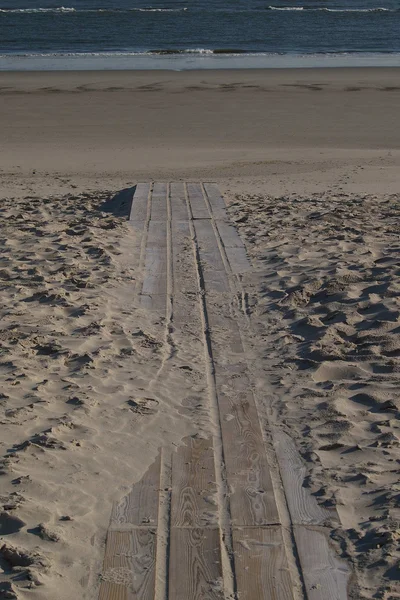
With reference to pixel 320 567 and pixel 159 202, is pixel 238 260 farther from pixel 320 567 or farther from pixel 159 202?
pixel 320 567

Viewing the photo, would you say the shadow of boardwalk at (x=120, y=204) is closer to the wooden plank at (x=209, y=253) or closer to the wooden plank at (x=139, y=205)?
the wooden plank at (x=139, y=205)

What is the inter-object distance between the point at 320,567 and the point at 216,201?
6599mm

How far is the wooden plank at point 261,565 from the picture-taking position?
9.93 ft

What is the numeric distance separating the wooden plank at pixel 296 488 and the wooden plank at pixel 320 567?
9cm

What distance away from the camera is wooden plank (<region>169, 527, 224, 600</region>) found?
304 cm

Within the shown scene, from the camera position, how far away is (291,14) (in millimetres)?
45250

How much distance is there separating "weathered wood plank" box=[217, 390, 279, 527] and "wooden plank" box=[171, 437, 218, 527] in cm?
9

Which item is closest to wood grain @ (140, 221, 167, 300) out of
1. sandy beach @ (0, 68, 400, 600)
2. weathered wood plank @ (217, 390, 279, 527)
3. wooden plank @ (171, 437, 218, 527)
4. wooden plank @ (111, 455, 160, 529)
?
sandy beach @ (0, 68, 400, 600)

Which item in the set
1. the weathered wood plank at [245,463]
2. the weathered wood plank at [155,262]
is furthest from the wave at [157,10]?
the weathered wood plank at [245,463]

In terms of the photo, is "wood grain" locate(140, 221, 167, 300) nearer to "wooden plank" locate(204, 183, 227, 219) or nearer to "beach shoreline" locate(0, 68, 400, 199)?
"wooden plank" locate(204, 183, 227, 219)

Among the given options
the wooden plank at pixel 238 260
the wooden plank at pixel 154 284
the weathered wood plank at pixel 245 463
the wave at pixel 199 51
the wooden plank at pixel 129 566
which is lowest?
the wave at pixel 199 51

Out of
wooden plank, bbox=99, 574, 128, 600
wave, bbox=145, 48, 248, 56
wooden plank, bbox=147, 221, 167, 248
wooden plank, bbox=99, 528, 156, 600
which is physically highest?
wooden plank, bbox=99, 574, 128, 600

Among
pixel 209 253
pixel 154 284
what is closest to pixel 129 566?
pixel 154 284

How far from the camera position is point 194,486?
371cm
